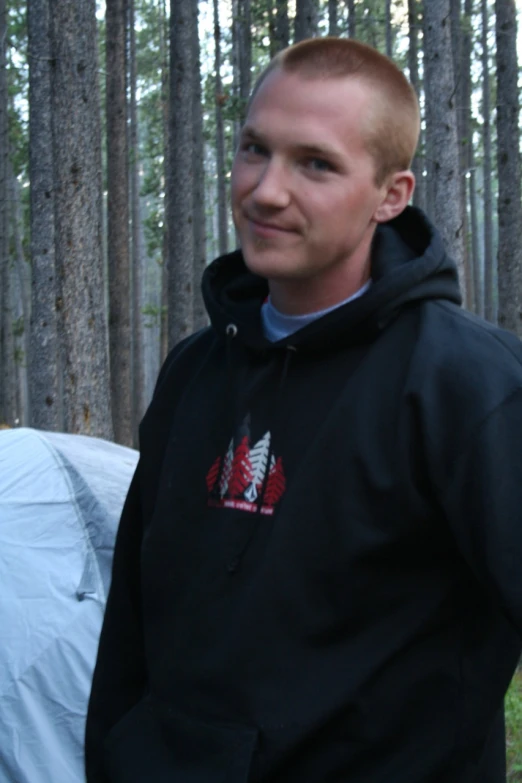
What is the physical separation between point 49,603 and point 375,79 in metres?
3.71

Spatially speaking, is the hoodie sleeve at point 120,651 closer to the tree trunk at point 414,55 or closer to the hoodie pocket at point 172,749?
the hoodie pocket at point 172,749

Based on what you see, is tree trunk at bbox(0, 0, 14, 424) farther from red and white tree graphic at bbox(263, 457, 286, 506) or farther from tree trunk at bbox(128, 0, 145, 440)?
red and white tree graphic at bbox(263, 457, 286, 506)

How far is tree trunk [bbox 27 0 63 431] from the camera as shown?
1354cm

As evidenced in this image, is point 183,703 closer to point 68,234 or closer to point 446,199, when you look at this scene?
point 68,234

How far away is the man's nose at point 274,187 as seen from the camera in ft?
5.31

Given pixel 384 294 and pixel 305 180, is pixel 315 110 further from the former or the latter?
pixel 384 294

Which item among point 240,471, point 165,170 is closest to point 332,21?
point 165,170

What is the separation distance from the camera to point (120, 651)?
2014mm

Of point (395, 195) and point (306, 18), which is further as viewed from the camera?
point (306, 18)

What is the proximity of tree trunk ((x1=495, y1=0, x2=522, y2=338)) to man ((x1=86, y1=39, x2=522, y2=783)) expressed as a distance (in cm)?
1018

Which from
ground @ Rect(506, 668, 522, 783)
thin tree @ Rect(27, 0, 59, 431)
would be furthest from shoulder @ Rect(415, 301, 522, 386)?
thin tree @ Rect(27, 0, 59, 431)

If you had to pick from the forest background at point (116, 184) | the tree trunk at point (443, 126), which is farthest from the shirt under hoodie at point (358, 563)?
the tree trunk at point (443, 126)

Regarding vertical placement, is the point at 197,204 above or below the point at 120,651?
above

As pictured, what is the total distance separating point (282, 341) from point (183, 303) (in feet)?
44.5
